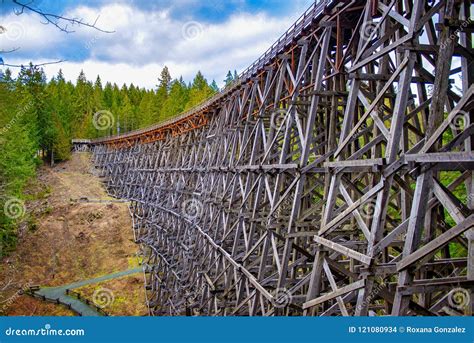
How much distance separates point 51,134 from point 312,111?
1686 inches

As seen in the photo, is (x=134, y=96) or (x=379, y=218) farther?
(x=134, y=96)

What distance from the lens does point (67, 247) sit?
27312mm

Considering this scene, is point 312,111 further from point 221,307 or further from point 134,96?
point 134,96

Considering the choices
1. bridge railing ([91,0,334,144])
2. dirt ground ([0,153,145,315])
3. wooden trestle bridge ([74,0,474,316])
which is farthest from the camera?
dirt ground ([0,153,145,315])

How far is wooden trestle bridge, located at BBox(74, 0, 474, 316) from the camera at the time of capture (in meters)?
4.02

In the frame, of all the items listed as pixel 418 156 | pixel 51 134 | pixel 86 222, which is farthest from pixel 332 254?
pixel 51 134

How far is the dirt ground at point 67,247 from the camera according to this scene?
21859mm

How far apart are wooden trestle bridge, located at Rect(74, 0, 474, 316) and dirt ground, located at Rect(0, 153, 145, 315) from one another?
23.6ft

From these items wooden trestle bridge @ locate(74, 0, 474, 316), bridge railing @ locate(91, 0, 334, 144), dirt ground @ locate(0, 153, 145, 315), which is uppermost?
bridge railing @ locate(91, 0, 334, 144)

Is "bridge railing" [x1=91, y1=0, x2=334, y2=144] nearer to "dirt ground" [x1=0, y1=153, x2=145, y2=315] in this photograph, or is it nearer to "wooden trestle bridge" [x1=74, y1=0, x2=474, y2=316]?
A: "wooden trestle bridge" [x1=74, y1=0, x2=474, y2=316]

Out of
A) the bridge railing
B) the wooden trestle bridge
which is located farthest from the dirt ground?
the bridge railing

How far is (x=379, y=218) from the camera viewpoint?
14.5ft

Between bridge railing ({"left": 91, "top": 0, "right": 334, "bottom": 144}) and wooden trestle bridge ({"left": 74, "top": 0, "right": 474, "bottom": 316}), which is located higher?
bridge railing ({"left": 91, "top": 0, "right": 334, "bottom": 144})

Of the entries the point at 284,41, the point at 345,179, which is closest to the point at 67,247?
the point at 284,41
